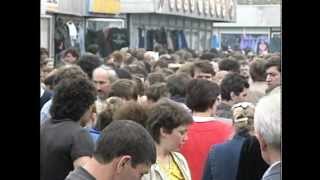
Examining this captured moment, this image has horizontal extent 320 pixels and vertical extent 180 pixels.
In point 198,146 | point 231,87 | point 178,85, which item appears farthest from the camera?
point 231,87

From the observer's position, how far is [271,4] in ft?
92.5

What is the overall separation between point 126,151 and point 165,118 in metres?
1.11

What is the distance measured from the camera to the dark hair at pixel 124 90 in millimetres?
4539

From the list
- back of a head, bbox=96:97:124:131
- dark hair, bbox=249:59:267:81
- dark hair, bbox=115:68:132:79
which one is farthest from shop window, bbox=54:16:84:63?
back of a head, bbox=96:97:124:131

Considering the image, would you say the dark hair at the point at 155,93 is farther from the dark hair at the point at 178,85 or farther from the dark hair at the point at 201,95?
the dark hair at the point at 201,95

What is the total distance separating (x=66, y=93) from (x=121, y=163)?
1.37m

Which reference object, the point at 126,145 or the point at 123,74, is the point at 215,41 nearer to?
the point at 123,74

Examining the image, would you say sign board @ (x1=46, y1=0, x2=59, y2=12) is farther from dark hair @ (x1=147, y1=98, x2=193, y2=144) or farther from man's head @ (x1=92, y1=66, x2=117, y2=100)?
dark hair @ (x1=147, y1=98, x2=193, y2=144)

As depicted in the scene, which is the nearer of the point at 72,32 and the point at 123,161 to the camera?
the point at 123,161

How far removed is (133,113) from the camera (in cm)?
346

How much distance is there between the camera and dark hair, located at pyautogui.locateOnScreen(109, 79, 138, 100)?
4.54 m

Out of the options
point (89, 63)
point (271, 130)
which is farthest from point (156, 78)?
point (271, 130)
